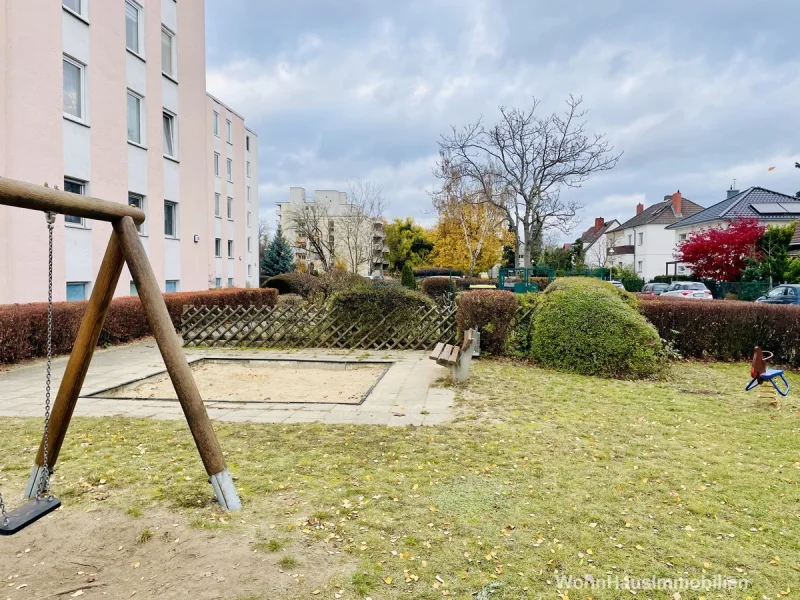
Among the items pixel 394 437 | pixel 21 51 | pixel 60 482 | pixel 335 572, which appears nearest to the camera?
pixel 335 572

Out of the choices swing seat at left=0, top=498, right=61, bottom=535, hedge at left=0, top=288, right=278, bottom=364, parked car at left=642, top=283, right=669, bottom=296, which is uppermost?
parked car at left=642, top=283, right=669, bottom=296

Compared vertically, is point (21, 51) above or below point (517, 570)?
above

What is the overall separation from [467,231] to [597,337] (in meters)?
A: 35.1

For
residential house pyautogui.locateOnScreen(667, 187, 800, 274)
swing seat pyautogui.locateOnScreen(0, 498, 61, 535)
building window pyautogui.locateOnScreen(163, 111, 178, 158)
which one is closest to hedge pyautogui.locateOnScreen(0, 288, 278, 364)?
building window pyautogui.locateOnScreen(163, 111, 178, 158)

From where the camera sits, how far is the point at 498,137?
102ft

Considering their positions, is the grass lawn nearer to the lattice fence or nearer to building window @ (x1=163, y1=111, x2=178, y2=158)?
the lattice fence

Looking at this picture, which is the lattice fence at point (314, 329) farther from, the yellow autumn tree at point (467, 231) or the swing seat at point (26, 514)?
the yellow autumn tree at point (467, 231)

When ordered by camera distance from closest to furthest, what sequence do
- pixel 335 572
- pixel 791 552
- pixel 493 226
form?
pixel 335 572
pixel 791 552
pixel 493 226

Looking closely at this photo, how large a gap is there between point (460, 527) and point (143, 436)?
142 inches

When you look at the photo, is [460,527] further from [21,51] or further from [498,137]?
[498,137]

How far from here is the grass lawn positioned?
297 cm

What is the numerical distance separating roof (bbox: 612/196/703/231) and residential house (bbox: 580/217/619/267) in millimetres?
6083

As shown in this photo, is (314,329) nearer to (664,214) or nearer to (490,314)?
(490,314)

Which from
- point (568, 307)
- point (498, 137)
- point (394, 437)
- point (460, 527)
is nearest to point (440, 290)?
point (498, 137)
